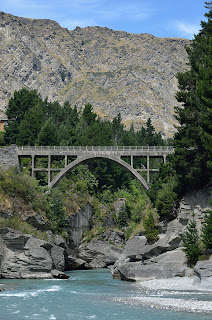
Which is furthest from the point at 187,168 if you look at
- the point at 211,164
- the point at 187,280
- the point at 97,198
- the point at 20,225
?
the point at 97,198

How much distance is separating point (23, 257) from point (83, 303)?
15965mm

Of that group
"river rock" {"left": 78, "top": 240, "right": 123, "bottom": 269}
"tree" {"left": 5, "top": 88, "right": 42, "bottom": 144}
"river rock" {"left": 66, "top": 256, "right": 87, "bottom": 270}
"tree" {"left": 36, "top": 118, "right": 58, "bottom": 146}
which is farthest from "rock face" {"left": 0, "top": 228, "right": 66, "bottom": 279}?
"tree" {"left": 5, "top": 88, "right": 42, "bottom": 144}

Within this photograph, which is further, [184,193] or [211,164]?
[184,193]

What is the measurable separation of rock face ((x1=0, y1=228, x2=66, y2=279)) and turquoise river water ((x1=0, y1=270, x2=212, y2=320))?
15.2 ft

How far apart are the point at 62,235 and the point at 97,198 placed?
19.1 m

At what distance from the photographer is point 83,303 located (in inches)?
1080

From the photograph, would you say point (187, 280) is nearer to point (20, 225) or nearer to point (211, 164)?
point (211, 164)

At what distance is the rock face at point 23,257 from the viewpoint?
4150 cm

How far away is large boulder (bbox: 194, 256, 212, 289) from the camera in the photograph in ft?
99.3

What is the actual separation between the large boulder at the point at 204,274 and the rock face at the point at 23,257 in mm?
15586

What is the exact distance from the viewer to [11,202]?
50312 millimetres

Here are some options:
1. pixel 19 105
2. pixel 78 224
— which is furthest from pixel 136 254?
pixel 19 105

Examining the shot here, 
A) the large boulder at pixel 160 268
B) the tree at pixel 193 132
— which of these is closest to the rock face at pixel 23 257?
the large boulder at pixel 160 268

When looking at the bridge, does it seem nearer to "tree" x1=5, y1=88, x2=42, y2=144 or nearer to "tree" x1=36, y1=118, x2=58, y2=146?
"tree" x1=36, y1=118, x2=58, y2=146
